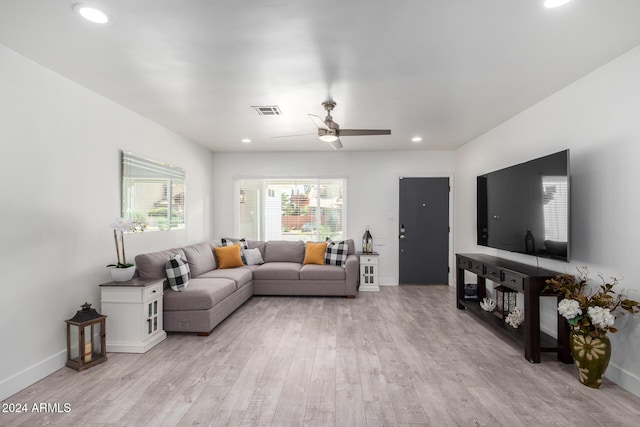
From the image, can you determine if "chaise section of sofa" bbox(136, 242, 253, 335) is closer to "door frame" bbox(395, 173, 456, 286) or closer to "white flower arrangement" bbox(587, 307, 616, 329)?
"door frame" bbox(395, 173, 456, 286)

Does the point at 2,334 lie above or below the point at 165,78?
below

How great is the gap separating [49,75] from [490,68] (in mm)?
3672

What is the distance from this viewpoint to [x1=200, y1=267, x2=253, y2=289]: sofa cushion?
443 cm

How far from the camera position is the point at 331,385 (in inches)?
97.2

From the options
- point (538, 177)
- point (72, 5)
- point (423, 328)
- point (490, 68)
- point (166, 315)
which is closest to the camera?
point (72, 5)

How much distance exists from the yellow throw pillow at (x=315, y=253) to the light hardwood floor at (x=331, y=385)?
1.82m

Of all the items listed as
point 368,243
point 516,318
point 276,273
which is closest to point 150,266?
point 276,273

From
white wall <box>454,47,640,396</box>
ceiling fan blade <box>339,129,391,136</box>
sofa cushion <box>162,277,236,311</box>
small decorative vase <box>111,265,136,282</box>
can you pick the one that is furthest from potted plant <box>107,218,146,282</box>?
white wall <box>454,47,640,396</box>

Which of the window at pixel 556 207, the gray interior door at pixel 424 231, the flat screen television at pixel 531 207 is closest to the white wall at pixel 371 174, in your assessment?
the gray interior door at pixel 424 231

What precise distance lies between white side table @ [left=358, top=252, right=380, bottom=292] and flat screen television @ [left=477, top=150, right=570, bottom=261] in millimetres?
1942

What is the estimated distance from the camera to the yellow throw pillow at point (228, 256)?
5102mm

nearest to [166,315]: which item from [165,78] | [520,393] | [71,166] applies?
[71,166]

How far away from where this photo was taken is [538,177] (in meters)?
3.09

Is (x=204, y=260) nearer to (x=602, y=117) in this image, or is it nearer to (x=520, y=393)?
(x=520, y=393)
